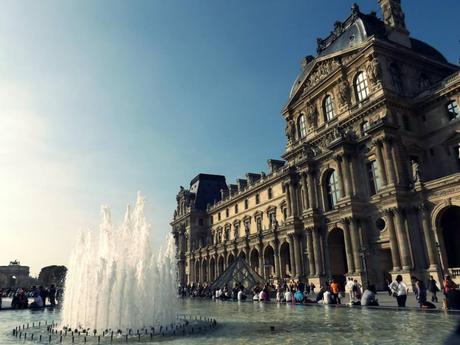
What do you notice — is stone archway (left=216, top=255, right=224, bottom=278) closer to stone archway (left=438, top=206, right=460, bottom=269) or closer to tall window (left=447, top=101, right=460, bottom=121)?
stone archway (left=438, top=206, right=460, bottom=269)

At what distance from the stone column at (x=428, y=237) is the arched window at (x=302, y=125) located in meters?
17.4

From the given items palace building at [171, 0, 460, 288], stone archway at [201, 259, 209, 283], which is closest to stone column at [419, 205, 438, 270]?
palace building at [171, 0, 460, 288]

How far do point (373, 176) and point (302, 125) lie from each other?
1312cm

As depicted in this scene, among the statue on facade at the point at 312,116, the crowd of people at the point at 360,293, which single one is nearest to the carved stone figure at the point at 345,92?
the statue on facade at the point at 312,116

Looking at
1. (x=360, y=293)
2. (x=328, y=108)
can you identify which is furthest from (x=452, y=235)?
(x=328, y=108)

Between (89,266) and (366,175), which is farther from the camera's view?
(366,175)

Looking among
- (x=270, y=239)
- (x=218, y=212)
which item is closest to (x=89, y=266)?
(x=270, y=239)

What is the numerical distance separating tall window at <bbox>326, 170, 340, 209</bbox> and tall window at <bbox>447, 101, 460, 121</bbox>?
10701 mm

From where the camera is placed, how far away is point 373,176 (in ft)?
109

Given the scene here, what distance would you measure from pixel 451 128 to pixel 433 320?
74.6 ft

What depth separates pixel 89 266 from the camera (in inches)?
653

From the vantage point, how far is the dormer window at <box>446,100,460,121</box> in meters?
31.0

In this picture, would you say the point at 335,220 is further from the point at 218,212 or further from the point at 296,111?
the point at 218,212

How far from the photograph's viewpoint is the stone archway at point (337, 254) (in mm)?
35875
